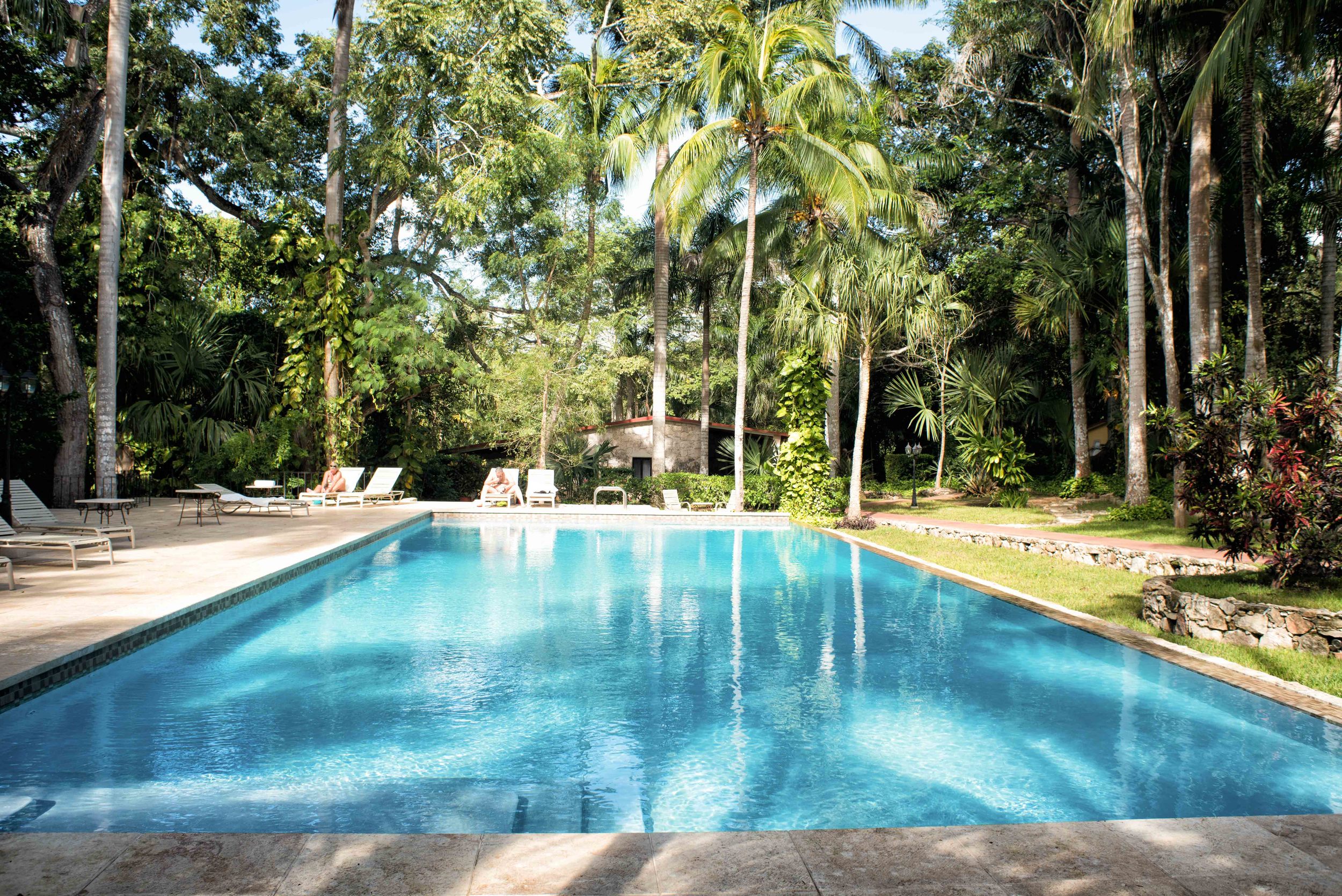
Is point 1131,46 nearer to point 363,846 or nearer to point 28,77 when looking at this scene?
point 363,846

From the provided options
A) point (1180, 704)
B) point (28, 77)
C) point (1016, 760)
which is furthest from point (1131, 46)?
point (28, 77)

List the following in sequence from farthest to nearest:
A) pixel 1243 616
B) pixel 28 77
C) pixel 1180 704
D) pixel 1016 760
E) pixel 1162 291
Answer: pixel 1162 291 < pixel 28 77 < pixel 1243 616 < pixel 1180 704 < pixel 1016 760

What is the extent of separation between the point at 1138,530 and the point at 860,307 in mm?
6484

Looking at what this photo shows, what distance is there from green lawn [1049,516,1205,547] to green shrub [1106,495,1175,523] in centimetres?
10

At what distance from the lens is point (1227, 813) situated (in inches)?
159

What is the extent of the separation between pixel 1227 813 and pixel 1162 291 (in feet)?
44.3

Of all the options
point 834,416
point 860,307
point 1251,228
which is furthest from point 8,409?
point 1251,228

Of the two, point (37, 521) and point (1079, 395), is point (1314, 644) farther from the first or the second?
point (1079, 395)

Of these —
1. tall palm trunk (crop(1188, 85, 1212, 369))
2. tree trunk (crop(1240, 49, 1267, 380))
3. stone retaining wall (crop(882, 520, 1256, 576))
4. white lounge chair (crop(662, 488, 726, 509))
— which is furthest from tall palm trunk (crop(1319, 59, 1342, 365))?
white lounge chair (crop(662, 488, 726, 509))

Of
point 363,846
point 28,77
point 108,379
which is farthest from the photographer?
point 108,379

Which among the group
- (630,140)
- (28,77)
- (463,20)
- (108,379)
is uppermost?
(463,20)

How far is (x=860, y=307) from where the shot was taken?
55.5ft

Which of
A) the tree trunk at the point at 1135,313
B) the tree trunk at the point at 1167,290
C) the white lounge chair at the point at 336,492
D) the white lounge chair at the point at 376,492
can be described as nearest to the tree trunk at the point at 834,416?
the tree trunk at the point at 1135,313

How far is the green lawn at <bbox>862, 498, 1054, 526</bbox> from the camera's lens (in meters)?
16.2
